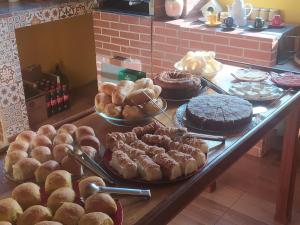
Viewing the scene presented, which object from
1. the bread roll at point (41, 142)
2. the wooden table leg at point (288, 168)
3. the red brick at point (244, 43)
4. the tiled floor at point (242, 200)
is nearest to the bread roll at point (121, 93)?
the bread roll at point (41, 142)

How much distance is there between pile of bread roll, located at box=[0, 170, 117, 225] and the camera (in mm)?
780

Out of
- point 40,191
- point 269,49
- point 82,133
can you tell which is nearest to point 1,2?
point 269,49

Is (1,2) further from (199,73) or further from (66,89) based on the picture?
(199,73)

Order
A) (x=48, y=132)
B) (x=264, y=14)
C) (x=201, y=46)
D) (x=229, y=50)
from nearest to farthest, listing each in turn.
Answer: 1. (x=48, y=132)
2. (x=229, y=50)
3. (x=201, y=46)
4. (x=264, y=14)

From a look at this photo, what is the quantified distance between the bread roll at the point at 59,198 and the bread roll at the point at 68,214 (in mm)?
26

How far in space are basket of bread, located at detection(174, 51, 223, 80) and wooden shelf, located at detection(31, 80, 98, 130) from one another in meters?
1.62

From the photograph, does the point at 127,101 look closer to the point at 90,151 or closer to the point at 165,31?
the point at 90,151

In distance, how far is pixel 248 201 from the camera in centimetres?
203

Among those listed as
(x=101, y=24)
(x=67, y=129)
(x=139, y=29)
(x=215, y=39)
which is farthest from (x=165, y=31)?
(x=67, y=129)

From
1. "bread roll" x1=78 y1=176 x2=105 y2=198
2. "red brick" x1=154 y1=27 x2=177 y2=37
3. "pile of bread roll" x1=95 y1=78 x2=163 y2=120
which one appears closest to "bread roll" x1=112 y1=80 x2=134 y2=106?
"pile of bread roll" x1=95 y1=78 x2=163 y2=120

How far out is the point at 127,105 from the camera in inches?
48.4

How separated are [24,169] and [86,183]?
0.58ft

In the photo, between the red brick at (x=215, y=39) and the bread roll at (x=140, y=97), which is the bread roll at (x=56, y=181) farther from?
the red brick at (x=215, y=39)

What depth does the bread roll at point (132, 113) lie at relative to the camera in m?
1.20
